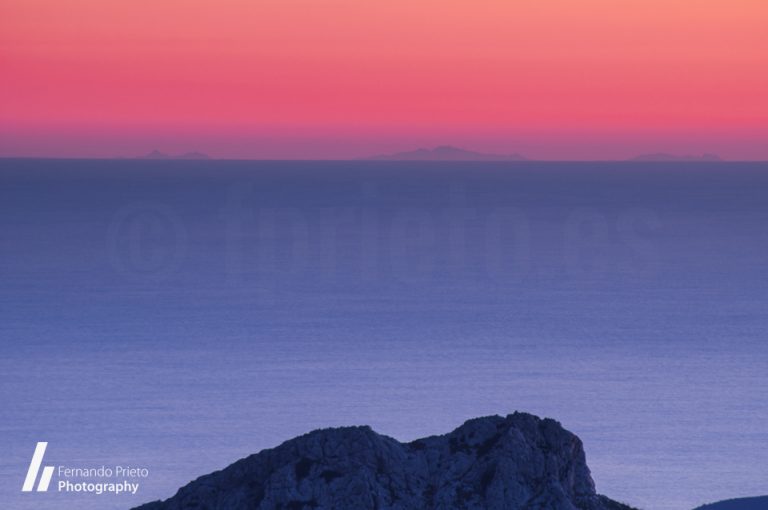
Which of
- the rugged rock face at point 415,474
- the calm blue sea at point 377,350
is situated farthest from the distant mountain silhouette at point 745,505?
the calm blue sea at point 377,350

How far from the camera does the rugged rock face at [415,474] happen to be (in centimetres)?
1105

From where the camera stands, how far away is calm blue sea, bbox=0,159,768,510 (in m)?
43.0

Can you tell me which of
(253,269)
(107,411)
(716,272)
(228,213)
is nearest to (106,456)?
(107,411)

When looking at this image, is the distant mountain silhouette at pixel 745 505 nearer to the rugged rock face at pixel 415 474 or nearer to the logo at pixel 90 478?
the rugged rock face at pixel 415 474

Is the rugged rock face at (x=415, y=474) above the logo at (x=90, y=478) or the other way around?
the other way around

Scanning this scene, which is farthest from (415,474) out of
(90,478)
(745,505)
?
(90,478)

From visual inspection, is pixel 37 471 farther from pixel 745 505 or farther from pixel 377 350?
pixel 377 350

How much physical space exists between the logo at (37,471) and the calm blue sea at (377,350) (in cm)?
33

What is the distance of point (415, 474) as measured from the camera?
1134cm

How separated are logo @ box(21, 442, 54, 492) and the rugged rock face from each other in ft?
81.0

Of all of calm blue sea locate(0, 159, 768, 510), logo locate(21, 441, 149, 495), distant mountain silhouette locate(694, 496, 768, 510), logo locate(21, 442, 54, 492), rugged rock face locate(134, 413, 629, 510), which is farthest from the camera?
calm blue sea locate(0, 159, 768, 510)

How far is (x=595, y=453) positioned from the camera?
4178cm

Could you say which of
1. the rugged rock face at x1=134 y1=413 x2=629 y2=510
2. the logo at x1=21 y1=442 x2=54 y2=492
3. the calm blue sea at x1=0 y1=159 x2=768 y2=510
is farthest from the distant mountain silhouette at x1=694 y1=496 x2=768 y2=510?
the logo at x1=21 y1=442 x2=54 y2=492

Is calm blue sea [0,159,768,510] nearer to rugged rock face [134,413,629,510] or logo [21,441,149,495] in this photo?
logo [21,441,149,495]
